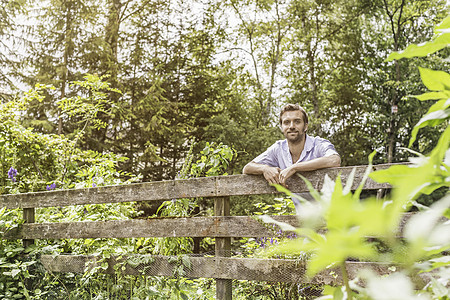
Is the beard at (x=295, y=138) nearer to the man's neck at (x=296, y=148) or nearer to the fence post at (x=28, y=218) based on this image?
the man's neck at (x=296, y=148)

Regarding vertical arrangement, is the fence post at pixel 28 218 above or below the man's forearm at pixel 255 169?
below

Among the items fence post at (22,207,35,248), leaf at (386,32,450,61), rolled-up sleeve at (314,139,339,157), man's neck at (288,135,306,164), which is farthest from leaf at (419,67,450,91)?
fence post at (22,207,35,248)

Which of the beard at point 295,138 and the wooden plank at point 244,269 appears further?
the beard at point 295,138

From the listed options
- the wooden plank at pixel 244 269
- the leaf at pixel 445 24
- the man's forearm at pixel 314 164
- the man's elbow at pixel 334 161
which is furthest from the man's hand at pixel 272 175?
the leaf at pixel 445 24

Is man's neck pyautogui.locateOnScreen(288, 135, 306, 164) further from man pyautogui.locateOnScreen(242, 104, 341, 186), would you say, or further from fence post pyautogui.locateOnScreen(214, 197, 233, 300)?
fence post pyautogui.locateOnScreen(214, 197, 233, 300)

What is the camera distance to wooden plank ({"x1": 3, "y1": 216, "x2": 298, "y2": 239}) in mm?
2684

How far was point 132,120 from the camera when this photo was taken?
13.1m

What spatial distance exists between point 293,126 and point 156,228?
1.27 m

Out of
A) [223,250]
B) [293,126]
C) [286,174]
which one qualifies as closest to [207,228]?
[223,250]

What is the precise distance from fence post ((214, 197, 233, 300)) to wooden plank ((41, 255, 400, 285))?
0.15 feet

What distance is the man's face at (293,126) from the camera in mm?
3398

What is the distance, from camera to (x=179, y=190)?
296 cm

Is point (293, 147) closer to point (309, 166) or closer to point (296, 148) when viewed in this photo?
point (296, 148)

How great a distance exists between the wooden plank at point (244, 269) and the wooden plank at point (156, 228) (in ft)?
0.52
